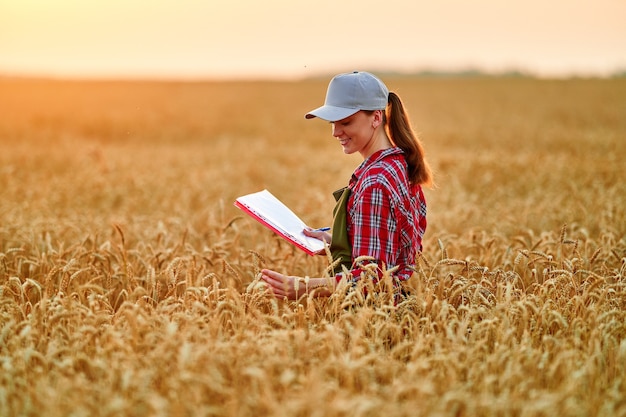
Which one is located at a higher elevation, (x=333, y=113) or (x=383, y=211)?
(x=333, y=113)

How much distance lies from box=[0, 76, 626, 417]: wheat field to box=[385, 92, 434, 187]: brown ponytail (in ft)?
1.96

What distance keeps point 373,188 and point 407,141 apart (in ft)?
1.53

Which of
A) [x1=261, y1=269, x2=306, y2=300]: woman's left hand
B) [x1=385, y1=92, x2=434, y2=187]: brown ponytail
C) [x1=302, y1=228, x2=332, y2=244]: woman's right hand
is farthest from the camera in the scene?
[x1=302, y1=228, x2=332, y2=244]: woman's right hand

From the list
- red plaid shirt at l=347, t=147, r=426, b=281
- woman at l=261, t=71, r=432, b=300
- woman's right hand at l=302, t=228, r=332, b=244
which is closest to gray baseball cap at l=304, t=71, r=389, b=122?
woman at l=261, t=71, r=432, b=300

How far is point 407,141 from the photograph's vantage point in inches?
159

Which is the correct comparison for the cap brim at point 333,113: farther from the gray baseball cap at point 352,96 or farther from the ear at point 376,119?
the ear at point 376,119

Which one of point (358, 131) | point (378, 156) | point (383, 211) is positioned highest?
point (358, 131)

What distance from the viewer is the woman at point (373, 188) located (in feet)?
12.4

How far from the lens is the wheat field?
3.04 metres

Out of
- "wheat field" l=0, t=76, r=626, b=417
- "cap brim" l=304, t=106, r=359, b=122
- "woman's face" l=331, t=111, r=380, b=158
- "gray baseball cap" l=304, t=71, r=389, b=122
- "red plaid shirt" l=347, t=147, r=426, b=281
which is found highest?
"gray baseball cap" l=304, t=71, r=389, b=122

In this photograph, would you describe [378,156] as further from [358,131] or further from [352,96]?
[352,96]

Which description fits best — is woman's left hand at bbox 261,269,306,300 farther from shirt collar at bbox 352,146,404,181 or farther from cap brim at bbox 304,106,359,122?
cap brim at bbox 304,106,359,122

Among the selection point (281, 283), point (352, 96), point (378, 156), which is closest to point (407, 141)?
point (378, 156)

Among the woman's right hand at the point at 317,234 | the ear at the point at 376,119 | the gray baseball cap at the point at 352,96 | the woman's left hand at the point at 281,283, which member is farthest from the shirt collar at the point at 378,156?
the woman's left hand at the point at 281,283
